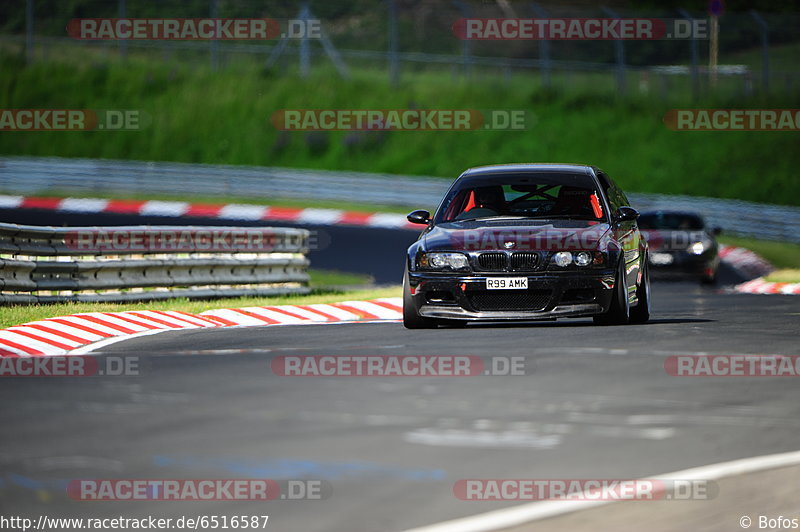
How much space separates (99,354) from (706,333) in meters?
4.95

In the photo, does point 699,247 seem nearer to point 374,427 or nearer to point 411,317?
point 411,317

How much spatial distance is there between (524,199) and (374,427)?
7299 millimetres

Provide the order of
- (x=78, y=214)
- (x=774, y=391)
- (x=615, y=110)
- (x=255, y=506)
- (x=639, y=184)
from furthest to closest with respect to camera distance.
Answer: (x=615, y=110), (x=639, y=184), (x=78, y=214), (x=774, y=391), (x=255, y=506)

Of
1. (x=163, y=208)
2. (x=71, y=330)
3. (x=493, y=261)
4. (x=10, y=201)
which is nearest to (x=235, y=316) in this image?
(x=71, y=330)

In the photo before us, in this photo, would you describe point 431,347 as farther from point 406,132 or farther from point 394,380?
point 406,132

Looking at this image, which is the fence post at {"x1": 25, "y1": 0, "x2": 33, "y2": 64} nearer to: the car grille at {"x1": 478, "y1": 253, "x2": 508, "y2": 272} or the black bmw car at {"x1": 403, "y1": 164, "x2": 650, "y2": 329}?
the black bmw car at {"x1": 403, "y1": 164, "x2": 650, "y2": 329}

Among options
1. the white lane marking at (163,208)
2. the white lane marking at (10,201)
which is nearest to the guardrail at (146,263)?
the white lane marking at (163,208)

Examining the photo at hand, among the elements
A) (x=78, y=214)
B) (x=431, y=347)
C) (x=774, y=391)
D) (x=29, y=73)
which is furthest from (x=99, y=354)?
(x=29, y=73)

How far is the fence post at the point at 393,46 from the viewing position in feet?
142

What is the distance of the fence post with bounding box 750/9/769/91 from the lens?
4091cm

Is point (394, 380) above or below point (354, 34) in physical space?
below

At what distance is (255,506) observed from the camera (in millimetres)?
5645

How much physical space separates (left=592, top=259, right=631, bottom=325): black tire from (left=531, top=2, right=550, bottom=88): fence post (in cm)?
2894

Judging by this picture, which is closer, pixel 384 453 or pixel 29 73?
pixel 384 453
